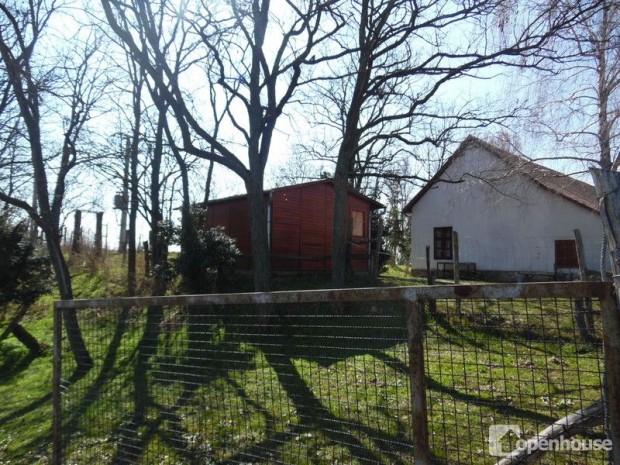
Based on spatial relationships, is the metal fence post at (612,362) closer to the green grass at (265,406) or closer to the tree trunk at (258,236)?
the green grass at (265,406)

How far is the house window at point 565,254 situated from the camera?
62.1ft

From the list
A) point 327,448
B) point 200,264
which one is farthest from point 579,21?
point 200,264

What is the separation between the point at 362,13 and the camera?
40.7ft

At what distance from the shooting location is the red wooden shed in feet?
62.7

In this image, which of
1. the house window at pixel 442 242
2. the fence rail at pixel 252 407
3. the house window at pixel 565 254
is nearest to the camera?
the fence rail at pixel 252 407

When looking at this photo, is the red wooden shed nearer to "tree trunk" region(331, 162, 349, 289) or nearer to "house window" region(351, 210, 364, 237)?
"house window" region(351, 210, 364, 237)

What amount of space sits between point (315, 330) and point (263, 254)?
2.48 metres

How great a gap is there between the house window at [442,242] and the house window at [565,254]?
514cm

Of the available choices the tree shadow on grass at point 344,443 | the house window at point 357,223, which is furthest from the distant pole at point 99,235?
the tree shadow on grass at point 344,443

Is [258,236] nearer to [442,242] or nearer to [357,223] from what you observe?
[357,223]

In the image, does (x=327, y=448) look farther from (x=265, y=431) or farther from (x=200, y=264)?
(x=200, y=264)

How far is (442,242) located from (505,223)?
354 centimetres

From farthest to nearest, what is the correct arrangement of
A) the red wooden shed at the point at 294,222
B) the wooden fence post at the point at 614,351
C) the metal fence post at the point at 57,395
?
the red wooden shed at the point at 294,222 < the metal fence post at the point at 57,395 < the wooden fence post at the point at 614,351

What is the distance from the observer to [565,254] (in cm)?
1916
